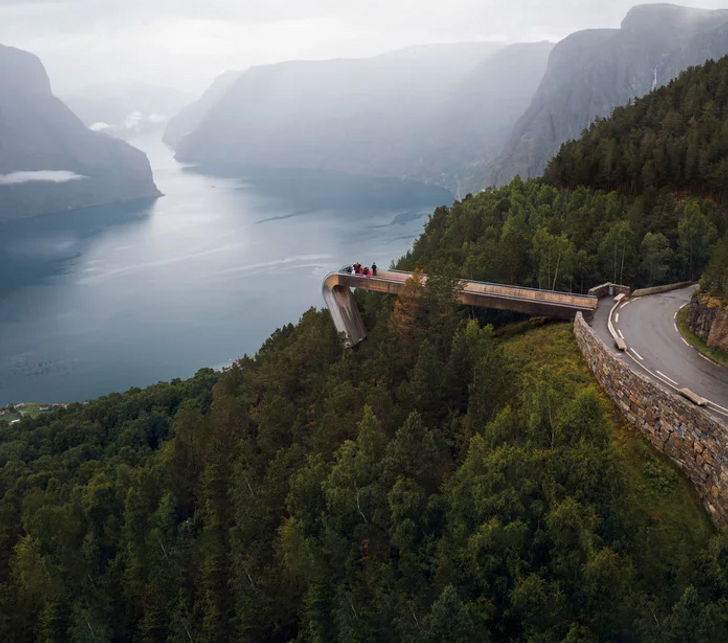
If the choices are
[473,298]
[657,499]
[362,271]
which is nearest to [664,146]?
[473,298]

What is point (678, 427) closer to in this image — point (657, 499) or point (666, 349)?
point (657, 499)

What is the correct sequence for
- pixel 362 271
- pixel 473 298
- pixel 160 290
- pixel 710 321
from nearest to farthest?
pixel 710 321, pixel 473 298, pixel 362 271, pixel 160 290

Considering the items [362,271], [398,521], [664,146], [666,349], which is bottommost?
[398,521]

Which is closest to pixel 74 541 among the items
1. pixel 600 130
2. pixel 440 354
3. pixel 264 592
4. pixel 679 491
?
pixel 264 592

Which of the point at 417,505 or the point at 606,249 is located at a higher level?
the point at 606,249

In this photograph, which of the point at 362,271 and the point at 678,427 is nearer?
the point at 678,427

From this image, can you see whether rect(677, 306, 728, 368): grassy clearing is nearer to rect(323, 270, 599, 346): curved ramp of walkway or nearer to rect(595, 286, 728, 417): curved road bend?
rect(595, 286, 728, 417): curved road bend

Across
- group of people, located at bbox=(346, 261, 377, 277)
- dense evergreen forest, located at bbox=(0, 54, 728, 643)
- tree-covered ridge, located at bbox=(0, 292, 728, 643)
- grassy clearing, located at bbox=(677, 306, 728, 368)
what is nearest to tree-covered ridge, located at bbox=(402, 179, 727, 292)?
dense evergreen forest, located at bbox=(0, 54, 728, 643)
